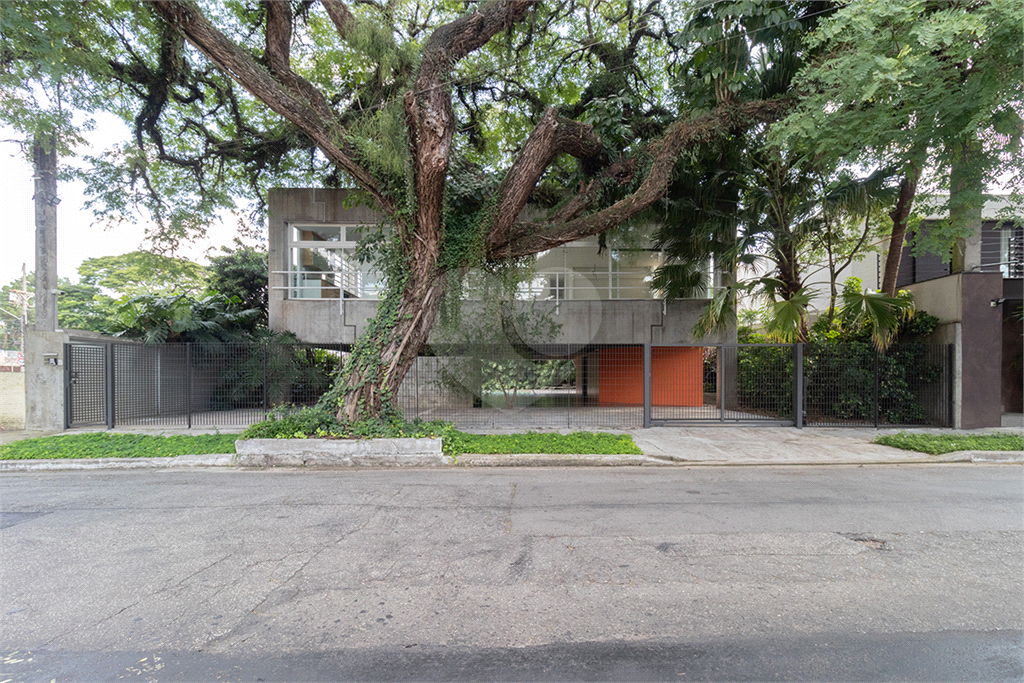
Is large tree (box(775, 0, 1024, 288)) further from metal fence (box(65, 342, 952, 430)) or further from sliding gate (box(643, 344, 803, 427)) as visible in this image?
metal fence (box(65, 342, 952, 430))

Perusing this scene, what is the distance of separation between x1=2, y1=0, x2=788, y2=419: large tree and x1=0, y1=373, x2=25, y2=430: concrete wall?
201 inches

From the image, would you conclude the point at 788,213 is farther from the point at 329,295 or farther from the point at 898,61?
the point at 329,295

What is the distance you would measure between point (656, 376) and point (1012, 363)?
10.0m

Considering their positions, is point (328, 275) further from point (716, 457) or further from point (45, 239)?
point (716, 457)

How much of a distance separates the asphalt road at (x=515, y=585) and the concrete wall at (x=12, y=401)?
7.69m

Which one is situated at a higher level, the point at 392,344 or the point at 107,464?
the point at 392,344

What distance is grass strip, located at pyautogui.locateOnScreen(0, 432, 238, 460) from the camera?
8.08 m

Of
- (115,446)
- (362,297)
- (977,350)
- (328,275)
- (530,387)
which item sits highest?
(328,275)

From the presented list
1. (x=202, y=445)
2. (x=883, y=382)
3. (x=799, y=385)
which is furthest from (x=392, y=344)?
(x=883, y=382)

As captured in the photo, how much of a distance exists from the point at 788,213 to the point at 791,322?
2678 millimetres

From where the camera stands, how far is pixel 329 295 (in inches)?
579

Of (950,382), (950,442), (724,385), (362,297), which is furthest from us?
(362,297)

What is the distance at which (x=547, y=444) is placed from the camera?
8.60 m

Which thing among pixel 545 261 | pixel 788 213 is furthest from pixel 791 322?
pixel 545 261
